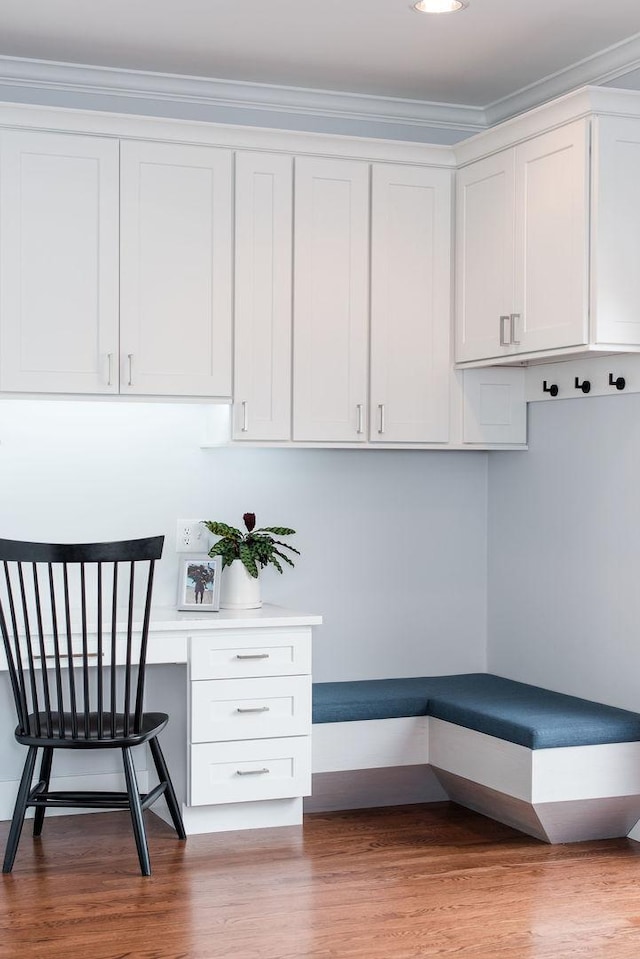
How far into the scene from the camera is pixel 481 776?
388cm

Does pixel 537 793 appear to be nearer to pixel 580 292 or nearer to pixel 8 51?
pixel 580 292

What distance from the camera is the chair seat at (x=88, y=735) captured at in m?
3.47

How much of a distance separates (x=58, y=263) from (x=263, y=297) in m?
0.70

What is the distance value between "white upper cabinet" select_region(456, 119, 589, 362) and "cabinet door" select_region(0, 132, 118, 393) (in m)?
1.26

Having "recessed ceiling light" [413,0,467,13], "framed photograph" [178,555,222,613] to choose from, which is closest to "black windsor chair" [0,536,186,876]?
"framed photograph" [178,555,222,613]

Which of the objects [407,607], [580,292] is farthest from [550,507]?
[580,292]

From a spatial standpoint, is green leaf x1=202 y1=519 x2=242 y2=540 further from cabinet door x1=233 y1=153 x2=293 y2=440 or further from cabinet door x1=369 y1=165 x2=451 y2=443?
cabinet door x1=369 y1=165 x2=451 y2=443

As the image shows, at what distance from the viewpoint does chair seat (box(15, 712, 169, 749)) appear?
137 inches

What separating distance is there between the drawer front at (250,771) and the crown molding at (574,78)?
2447 mm

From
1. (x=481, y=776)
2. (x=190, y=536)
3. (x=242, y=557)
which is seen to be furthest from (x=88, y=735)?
(x=481, y=776)

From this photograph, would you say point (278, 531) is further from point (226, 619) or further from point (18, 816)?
point (18, 816)

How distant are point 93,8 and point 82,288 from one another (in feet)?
2.82

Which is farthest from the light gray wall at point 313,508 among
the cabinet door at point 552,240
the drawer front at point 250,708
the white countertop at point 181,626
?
the cabinet door at point 552,240

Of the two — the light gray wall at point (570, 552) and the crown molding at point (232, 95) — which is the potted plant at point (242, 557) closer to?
the light gray wall at point (570, 552)
